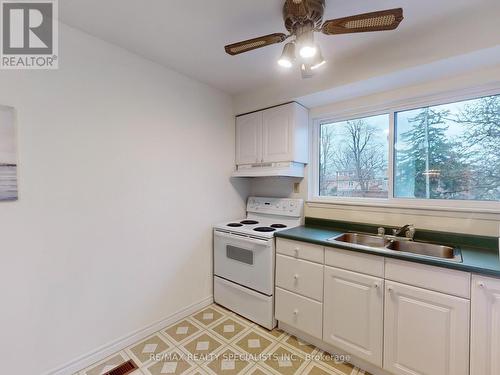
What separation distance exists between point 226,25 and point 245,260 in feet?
6.32

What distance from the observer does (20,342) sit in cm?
143

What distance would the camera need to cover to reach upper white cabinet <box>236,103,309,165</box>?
7.72 ft

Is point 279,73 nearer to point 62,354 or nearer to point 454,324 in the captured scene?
point 454,324

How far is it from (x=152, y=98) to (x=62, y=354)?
78.7 inches

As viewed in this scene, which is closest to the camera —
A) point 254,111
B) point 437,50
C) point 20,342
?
point 20,342

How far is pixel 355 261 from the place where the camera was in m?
1.67

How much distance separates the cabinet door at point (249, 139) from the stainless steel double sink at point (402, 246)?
3.96ft

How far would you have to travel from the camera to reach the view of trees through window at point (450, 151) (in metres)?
1.75

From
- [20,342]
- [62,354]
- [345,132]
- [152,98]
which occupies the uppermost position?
[152,98]

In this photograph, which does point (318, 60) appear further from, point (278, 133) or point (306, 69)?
point (278, 133)

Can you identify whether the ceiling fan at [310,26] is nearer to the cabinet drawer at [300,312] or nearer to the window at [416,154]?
the window at [416,154]

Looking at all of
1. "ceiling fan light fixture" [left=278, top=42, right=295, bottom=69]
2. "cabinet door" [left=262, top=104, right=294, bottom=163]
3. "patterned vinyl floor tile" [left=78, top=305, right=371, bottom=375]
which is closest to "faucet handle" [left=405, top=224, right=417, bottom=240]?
"patterned vinyl floor tile" [left=78, top=305, right=371, bottom=375]

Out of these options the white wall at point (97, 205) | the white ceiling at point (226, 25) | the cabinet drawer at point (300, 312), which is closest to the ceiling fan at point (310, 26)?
the white ceiling at point (226, 25)

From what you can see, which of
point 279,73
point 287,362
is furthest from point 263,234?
point 279,73
